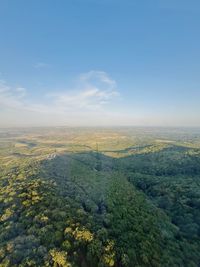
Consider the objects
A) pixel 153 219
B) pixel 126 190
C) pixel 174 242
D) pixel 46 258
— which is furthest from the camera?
pixel 126 190

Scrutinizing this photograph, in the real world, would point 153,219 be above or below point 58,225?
below

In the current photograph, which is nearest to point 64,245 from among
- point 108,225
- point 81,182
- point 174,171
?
point 108,225

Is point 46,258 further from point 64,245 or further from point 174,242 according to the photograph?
point 174,242

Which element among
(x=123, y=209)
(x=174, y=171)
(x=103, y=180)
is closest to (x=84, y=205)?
(x=123, y=209)

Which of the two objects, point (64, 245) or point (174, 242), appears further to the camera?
point (174, 242)

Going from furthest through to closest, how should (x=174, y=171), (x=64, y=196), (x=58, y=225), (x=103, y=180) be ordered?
(x=174, y=171), (x=103, y=180), (x=64, y=196), (x=58, y=225)

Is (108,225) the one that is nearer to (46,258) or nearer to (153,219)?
(153,219)

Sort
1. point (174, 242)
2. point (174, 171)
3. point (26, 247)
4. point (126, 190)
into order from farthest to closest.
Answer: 1. point (174, 171)
2. point (126, 190)
3. point (174, 242)
4. point (26, 247)

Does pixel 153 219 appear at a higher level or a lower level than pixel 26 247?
lower

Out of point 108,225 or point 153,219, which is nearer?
point 108,225
